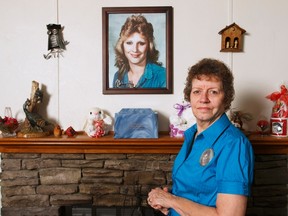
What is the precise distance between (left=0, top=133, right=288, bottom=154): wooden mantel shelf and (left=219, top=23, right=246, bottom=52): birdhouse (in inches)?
25.4

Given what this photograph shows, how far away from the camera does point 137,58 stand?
206 cm

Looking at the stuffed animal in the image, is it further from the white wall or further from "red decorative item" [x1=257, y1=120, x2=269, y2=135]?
"red decorative item" [x1=257, y1=120, x2=269, y2=135]

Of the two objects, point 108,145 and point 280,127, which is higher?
point 280,127

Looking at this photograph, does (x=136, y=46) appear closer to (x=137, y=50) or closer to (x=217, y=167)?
(x=137, y=50)

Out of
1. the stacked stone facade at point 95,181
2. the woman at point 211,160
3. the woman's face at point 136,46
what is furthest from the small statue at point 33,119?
the woman at point 211,160

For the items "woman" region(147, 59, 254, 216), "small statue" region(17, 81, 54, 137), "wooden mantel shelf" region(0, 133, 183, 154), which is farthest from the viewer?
"small statue" region(17, 81, 54, 137)

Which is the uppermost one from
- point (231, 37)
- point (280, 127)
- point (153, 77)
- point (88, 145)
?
point (231, 37)

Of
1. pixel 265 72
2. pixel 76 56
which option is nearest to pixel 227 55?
pixel 265 72

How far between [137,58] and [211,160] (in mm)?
1153

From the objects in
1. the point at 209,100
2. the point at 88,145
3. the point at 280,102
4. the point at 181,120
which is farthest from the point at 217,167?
the point at 280,102

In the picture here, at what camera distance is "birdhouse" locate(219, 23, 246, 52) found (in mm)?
2002

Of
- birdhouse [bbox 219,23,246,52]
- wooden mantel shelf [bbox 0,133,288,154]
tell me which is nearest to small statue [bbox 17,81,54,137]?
wooden mantel shelf [bbox 0,133,288,154]

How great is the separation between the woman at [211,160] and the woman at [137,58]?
0.74 metres

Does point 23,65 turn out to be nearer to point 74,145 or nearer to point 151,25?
point 74,145
